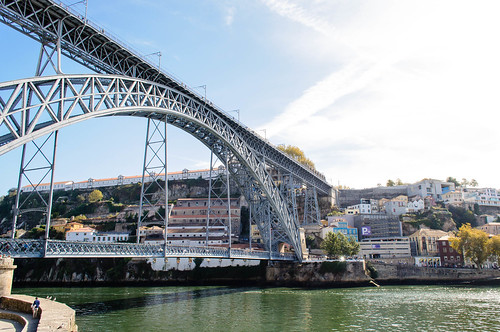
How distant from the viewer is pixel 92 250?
65.7 feet

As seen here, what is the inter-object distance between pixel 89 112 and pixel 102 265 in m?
38.2

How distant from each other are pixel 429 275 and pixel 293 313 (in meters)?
Answer: 28.9

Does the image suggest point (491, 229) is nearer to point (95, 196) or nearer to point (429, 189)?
point (429, 189)

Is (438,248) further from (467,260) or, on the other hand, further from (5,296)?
(5,296)

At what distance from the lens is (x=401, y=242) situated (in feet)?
187

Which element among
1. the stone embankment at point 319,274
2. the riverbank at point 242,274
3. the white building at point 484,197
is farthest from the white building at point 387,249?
the white building at point 484,197

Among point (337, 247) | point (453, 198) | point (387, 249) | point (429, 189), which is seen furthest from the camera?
point (429, 189)

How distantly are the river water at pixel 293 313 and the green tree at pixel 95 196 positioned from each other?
193ft

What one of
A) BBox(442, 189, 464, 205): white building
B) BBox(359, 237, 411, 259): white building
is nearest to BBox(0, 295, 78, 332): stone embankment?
BBox(359, 237, 411, 259): white building

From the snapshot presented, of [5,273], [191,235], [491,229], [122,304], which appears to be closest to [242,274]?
[191,235]

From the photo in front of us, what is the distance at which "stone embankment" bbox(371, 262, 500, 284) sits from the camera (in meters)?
44.6

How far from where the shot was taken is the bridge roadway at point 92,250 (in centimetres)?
1678

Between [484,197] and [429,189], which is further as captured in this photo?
[429,189]

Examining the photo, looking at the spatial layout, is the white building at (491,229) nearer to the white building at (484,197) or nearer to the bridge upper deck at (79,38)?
the white building at (484,197)
